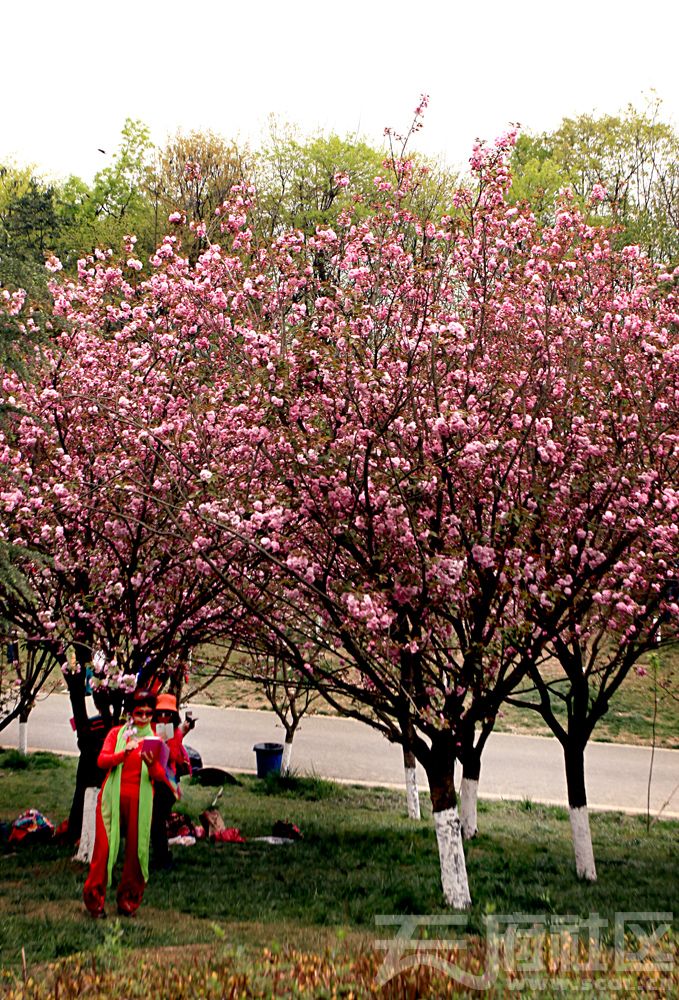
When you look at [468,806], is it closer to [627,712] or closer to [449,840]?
[449,840]

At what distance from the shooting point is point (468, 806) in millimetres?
11672

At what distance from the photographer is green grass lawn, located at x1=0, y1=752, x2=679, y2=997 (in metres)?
6.37

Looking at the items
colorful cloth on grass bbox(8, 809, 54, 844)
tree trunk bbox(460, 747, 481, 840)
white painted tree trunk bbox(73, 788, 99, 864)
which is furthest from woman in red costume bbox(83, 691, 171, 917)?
tree trunk bbox(460, 747, 481, 840)

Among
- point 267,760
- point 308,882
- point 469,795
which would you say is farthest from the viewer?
point 267,760

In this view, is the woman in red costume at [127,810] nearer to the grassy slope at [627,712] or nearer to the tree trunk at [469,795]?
the tree trunk at [469,795]

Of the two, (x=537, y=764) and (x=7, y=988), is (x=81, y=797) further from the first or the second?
(x=537, y=764)

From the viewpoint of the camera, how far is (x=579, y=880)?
9.83 meters

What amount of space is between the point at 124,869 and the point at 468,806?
17.2 feet

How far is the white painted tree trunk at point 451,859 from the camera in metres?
8.20

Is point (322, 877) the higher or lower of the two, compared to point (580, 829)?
lower

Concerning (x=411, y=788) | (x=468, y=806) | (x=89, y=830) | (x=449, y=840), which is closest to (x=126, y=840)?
(x=89, y=830)

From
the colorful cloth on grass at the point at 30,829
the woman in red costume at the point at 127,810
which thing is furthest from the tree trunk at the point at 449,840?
the colorful cloth on grass at the point at 30,829

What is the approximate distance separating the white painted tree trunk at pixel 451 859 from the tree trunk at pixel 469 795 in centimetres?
299

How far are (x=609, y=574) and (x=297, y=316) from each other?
407 cm
